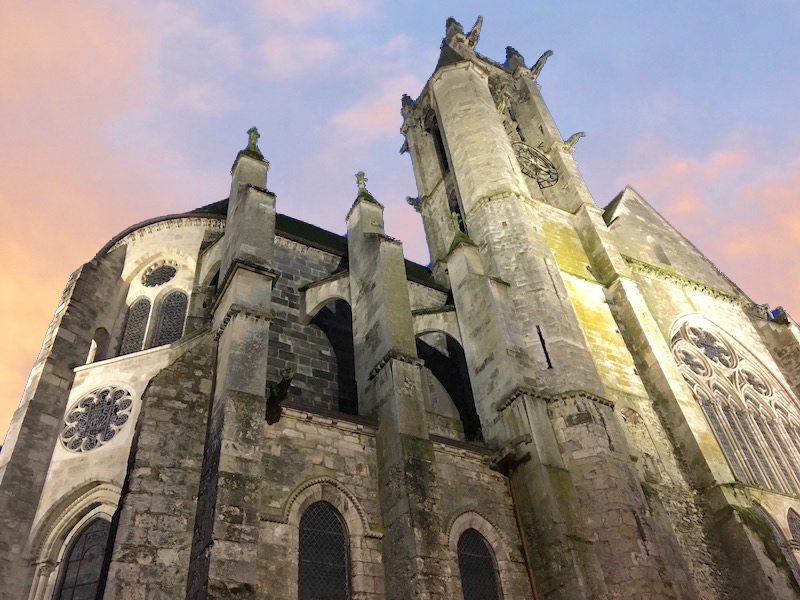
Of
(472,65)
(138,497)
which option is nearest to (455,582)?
(138,497)

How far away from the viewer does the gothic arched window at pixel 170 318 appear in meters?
12.1

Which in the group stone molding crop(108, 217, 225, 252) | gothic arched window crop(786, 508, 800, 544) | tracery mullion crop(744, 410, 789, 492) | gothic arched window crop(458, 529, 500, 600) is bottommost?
gothic arched window crop(458, 529, 500, 600)

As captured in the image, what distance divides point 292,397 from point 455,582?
3.97 metres

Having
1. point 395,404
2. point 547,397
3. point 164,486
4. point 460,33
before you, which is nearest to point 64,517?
point 164,486

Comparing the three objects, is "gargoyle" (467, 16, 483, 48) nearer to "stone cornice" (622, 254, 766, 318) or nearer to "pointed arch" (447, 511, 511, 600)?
"stone cornice" (622, 254, 766, 318)

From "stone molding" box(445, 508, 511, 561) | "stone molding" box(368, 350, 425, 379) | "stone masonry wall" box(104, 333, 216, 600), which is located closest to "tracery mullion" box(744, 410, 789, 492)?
"stone molding" box(445, 508, 511, 561)

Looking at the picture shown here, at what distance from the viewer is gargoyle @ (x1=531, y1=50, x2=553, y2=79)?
955 inches

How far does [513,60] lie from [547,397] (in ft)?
59.7

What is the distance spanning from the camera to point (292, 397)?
10.5 metres

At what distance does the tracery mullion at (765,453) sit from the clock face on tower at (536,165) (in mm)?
8253

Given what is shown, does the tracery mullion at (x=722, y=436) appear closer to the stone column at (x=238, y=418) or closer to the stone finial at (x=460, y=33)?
the stone column at (x=238, y=418)

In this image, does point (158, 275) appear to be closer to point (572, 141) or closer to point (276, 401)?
point (276, 401)

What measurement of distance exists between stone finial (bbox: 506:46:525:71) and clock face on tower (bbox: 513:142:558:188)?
5.85 m

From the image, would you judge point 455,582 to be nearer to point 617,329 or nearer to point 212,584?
point 212,584
